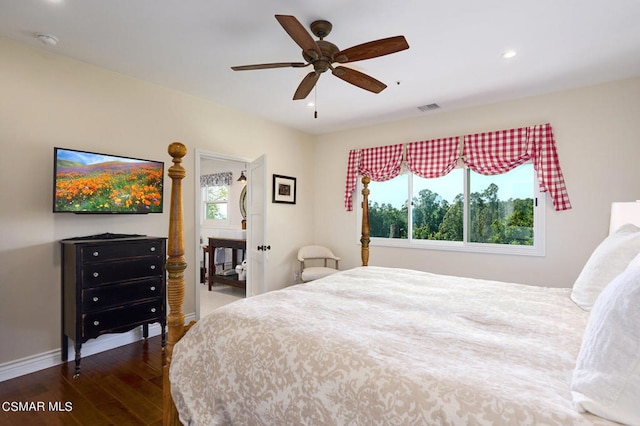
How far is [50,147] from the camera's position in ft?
8.87

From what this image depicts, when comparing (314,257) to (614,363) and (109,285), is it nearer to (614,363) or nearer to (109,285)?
(109,285)

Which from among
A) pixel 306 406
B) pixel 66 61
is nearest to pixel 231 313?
pixel 306 406

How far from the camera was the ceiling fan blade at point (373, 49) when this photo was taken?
192cm

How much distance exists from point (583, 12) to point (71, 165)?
12.9 ft

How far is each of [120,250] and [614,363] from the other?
3116 millimetres

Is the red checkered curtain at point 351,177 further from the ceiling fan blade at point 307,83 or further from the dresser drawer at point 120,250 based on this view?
the dresser drawer at point 120,250

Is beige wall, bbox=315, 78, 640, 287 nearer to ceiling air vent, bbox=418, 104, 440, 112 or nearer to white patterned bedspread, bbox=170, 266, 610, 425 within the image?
ceiling air vent, bbox=418, 104, 440, 112

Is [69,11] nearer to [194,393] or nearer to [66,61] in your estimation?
[66,61]

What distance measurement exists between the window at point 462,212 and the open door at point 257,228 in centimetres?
172

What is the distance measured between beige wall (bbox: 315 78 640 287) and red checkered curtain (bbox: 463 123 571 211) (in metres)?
0.09

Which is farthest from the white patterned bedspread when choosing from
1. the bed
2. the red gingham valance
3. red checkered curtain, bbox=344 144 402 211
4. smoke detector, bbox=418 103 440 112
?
red checkered curtain, bbox=344 144 402 211

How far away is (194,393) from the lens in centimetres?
148

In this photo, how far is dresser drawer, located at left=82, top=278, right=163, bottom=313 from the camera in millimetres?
2574

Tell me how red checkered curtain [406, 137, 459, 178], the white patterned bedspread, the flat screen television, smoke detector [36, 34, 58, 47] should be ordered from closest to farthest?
the white patterned bedspread
smoke detector [36, 34, 58, 47]
the flat screen television
red checkered curtain [406, 137, 459, 178]
